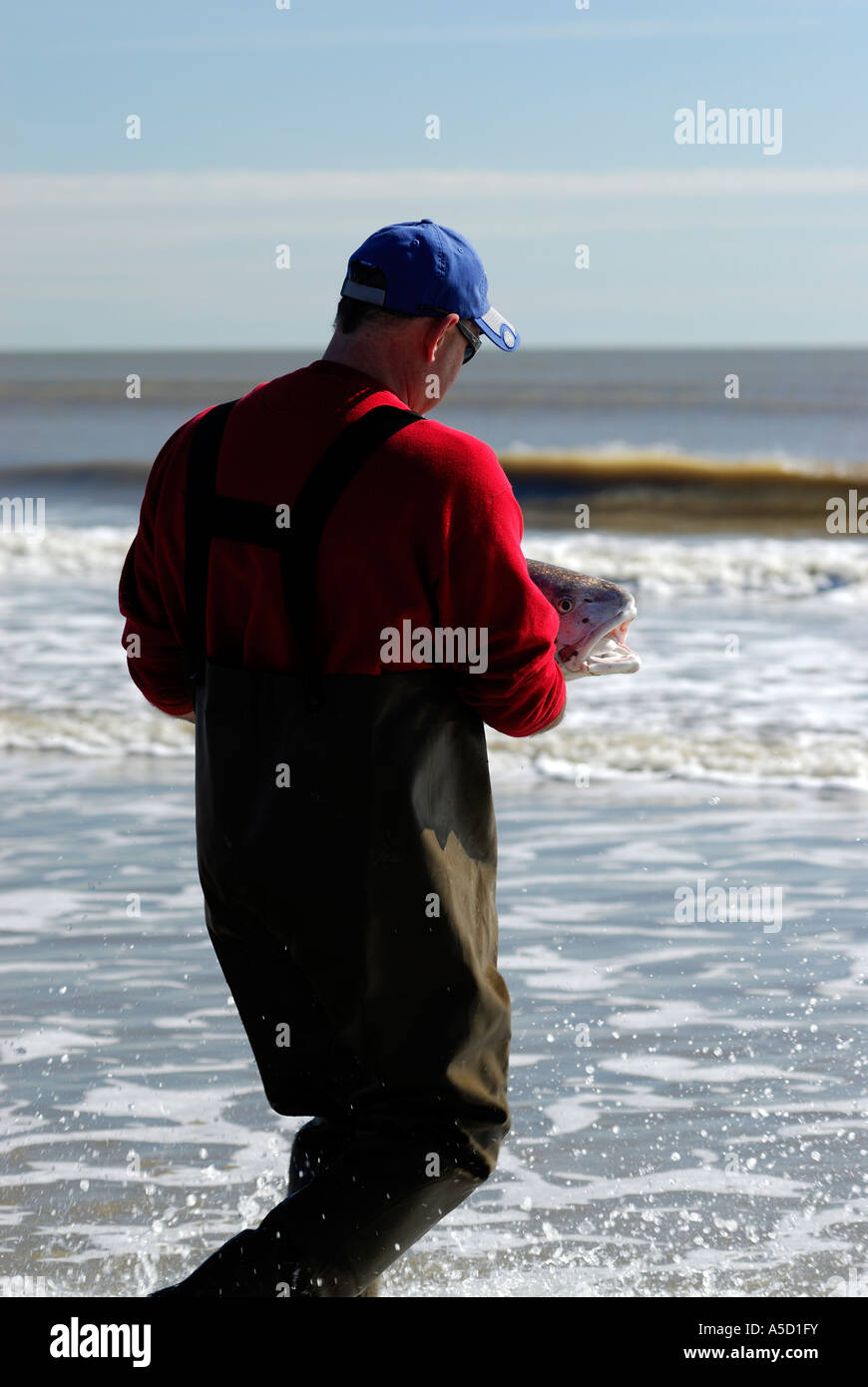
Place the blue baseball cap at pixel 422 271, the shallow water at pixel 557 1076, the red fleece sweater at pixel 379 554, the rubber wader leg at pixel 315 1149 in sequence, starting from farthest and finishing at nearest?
the shallow water at pixel 557 1076, the rubber wader leg at pixel 315 1149, the blue baseball cap at pixel 422 271, the red fleece sweater at pixel 379 554

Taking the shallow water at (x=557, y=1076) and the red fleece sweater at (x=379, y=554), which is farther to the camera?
the shallow water at (x=557, y=1076)

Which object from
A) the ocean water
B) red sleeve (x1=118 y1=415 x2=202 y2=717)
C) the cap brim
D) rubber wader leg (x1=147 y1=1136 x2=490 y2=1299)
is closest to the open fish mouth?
the cap brim

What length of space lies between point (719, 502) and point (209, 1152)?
26.8m

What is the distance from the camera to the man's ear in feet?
8.73

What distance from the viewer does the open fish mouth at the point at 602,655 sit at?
9.27ft

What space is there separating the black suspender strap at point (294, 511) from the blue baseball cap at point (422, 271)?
0.68ft

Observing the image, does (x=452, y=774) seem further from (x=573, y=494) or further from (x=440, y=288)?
(x=573, y=494)

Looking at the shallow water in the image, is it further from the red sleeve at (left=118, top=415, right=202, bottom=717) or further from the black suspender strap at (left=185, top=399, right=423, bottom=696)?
the black suspender strap at (left=185, top=399, right=423, bottom=696)

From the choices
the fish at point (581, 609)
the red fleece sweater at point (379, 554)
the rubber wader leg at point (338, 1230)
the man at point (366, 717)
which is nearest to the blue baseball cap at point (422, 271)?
the man at point (366, 717)

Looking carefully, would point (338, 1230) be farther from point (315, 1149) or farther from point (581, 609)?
point (581, 609)

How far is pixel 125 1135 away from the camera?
4.05 metres

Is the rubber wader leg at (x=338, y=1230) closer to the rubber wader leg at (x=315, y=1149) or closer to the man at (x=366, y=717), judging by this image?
the man at (x=366, y=717)

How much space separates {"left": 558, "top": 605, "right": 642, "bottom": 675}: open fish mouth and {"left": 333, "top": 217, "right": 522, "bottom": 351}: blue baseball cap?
0.61m
